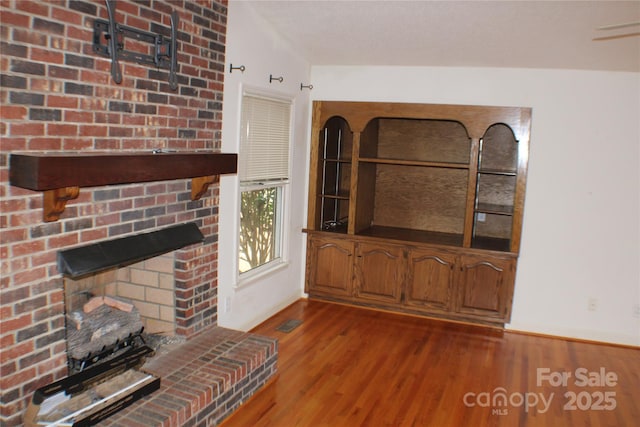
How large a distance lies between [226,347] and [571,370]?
267 centimetres

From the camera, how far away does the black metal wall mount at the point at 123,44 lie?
2.67 metres

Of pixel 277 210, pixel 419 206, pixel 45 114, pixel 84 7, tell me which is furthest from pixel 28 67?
pixel 419 206

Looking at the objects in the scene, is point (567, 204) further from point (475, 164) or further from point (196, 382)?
point (196, 382)

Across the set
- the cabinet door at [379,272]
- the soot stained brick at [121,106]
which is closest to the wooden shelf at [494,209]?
the cabinet door at [379,272]

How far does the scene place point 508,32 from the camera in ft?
13.2

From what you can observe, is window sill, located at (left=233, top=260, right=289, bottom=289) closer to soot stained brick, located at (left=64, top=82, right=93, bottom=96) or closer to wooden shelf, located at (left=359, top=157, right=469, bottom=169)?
wooden shelf, located at (left=359, top=157, right=469, bottom=169)

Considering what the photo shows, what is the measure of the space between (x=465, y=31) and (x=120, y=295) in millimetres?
3171

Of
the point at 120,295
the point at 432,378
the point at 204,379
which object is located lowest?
the point at 432,378

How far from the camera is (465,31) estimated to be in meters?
4.12

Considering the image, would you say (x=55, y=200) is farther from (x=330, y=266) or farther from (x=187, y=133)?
(x=330, y=266)

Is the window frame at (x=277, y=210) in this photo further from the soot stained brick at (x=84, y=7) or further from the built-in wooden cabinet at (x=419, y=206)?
the soot stained brick at (x=84, y=7)

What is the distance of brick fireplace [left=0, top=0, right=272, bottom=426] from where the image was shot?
231cm

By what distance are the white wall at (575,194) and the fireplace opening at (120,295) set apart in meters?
3.04

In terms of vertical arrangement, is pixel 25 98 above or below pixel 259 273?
above
